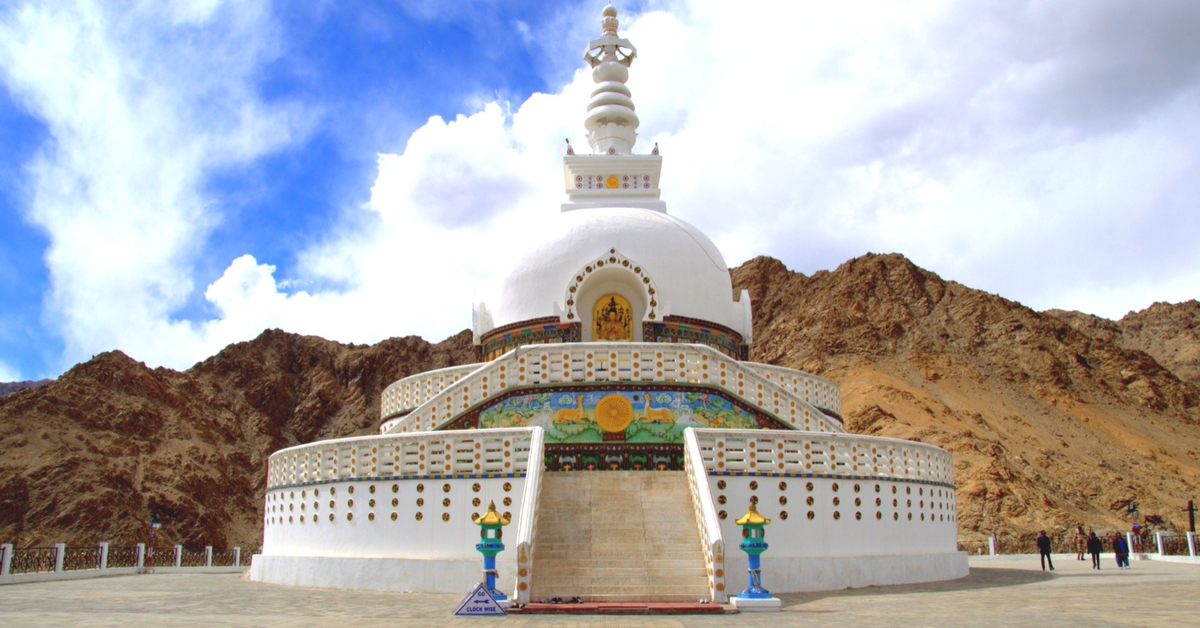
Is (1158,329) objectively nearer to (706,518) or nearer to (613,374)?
(613,374)

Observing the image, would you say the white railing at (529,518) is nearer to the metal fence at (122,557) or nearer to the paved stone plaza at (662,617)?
the paved stone plaza at (662,617)

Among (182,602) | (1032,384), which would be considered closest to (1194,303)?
(1032,384)

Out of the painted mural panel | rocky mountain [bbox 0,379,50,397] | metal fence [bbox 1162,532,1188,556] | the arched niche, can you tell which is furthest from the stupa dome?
rocky mountain [bbox 0,379,50,397]

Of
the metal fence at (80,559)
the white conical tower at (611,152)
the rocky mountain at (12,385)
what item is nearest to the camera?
the metal fence at (80,559)

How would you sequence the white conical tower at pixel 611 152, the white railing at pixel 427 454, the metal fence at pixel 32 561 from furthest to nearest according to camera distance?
1. the white conical tower at pixel 611 152
2. the metal fence at pixel 32 561
3. the white railing at pixel 427 454

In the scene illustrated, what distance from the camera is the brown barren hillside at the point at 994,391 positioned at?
4259 centimetres

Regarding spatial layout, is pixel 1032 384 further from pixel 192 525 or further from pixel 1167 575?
pixel 192 525

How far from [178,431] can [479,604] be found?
43799mm

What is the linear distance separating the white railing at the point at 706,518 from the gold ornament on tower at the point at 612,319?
18.9 feet

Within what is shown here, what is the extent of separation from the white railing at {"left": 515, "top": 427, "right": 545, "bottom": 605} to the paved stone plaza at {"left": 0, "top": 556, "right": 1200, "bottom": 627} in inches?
33.1

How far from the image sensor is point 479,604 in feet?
33.1

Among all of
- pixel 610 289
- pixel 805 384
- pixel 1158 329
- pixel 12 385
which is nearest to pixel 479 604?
pixel 610 289

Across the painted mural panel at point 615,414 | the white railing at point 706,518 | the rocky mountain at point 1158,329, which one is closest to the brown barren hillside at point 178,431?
the painted mural panel at point 615,414

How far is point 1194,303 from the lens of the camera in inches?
3130
